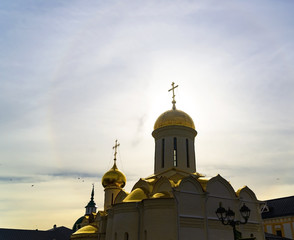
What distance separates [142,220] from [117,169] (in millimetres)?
10020

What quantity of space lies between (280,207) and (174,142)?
19.6m

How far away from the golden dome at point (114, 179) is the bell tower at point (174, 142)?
18.9 feet

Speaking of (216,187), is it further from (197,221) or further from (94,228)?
(94,228)

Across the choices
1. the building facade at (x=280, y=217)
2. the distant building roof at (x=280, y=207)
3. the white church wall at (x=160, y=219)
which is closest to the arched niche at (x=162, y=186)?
the white church wall at (x=160, y=219)

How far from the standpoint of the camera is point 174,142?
19.1 m

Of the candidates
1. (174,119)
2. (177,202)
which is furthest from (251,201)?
(174,119)

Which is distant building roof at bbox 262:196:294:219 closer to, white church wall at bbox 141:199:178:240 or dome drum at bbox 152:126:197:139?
dome drum at bbox 152:126:197:139

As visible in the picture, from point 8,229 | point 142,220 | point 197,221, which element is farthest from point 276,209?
point 8,229

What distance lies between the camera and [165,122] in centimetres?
1948

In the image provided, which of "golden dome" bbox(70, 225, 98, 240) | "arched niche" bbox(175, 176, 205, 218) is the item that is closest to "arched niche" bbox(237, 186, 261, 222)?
"arched niche" bbox(175, 176, 205, 218)

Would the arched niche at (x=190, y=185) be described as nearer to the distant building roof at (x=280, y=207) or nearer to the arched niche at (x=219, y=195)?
the arched niche at (x=219, y=195)

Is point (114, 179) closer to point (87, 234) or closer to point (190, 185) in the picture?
point (87, 234)

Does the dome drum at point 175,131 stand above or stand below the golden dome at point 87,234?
above

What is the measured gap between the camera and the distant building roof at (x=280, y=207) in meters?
28.9
